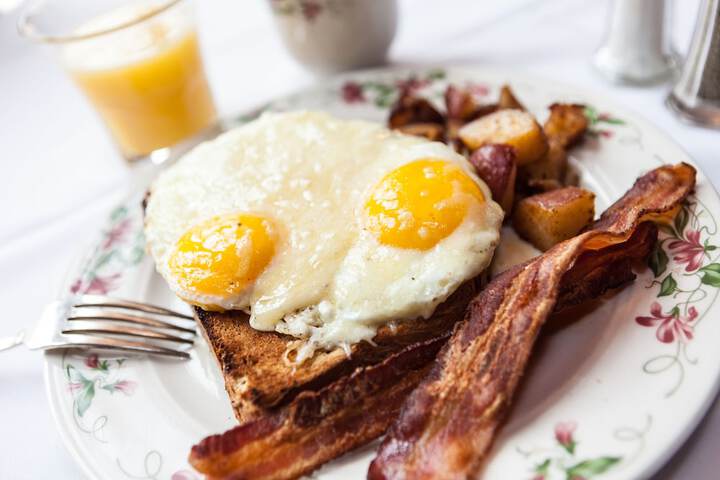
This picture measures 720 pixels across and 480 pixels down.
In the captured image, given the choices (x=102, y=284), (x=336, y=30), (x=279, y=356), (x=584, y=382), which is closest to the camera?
(x=584, y=382)

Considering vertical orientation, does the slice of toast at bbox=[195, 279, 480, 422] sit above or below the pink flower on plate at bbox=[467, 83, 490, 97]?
above

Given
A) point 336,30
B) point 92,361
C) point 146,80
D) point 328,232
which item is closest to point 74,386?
point 92,361

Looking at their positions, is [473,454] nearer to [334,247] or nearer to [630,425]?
[630,425]

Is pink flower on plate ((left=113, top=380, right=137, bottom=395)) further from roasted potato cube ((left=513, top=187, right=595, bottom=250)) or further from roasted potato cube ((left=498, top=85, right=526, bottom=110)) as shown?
roasted potato cube ((left=498, top=85, right=526, bottom=110))

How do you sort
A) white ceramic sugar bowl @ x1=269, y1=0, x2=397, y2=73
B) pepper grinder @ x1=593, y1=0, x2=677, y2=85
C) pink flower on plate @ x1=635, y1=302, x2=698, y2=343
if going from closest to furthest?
1. pink flower on plate @ x1=635, y1=302, x2=698, y2=343
2. pepper grinder @ x1=593, y1=0, x2=677, y2=85
3. white ceramic sugar bowl @ x1=269, y1=0, x2=397, y2=73

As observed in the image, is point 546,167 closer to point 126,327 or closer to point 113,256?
point 126,327

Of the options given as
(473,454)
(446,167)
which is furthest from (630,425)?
(446,167)

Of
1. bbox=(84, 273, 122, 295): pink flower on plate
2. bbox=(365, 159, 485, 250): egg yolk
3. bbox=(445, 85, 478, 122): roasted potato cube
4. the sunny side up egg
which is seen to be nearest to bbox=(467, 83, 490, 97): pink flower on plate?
bbox=(445, 85, 478, 122): roasted potato cube
